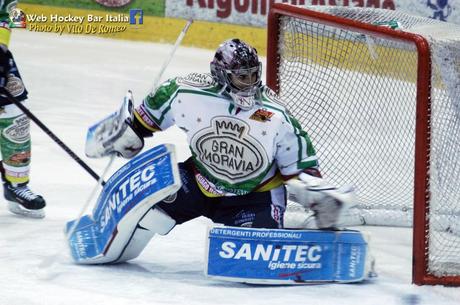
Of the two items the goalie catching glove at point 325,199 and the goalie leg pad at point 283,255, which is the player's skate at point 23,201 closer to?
the goalie leg pad at point 283,255

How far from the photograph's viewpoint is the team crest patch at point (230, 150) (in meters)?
3.60

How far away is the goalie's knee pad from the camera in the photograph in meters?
3.68

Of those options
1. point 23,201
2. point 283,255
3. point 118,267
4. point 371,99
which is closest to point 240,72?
point 283,255

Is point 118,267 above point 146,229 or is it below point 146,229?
below

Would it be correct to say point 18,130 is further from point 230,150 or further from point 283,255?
point 283,255

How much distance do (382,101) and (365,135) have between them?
0.15 meters

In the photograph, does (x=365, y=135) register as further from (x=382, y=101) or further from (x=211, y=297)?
(x=211, y=297)

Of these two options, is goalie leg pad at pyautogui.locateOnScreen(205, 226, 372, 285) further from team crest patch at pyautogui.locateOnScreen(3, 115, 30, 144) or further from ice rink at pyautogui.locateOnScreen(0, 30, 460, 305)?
team crest patch at pyautogui.locateOnScreen(3, 115, 30, 144)

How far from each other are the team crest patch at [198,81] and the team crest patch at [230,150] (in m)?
0.12

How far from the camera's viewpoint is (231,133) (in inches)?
142

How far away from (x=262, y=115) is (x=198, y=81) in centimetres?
25

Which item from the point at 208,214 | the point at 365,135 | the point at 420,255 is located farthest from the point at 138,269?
the point at 365,135

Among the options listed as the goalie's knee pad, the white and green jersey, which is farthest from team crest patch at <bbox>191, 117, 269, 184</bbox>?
the goalie's knee pad

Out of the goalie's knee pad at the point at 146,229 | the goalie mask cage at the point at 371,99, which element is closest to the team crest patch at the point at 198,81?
the goalie's knee pad at the point at 146,229
